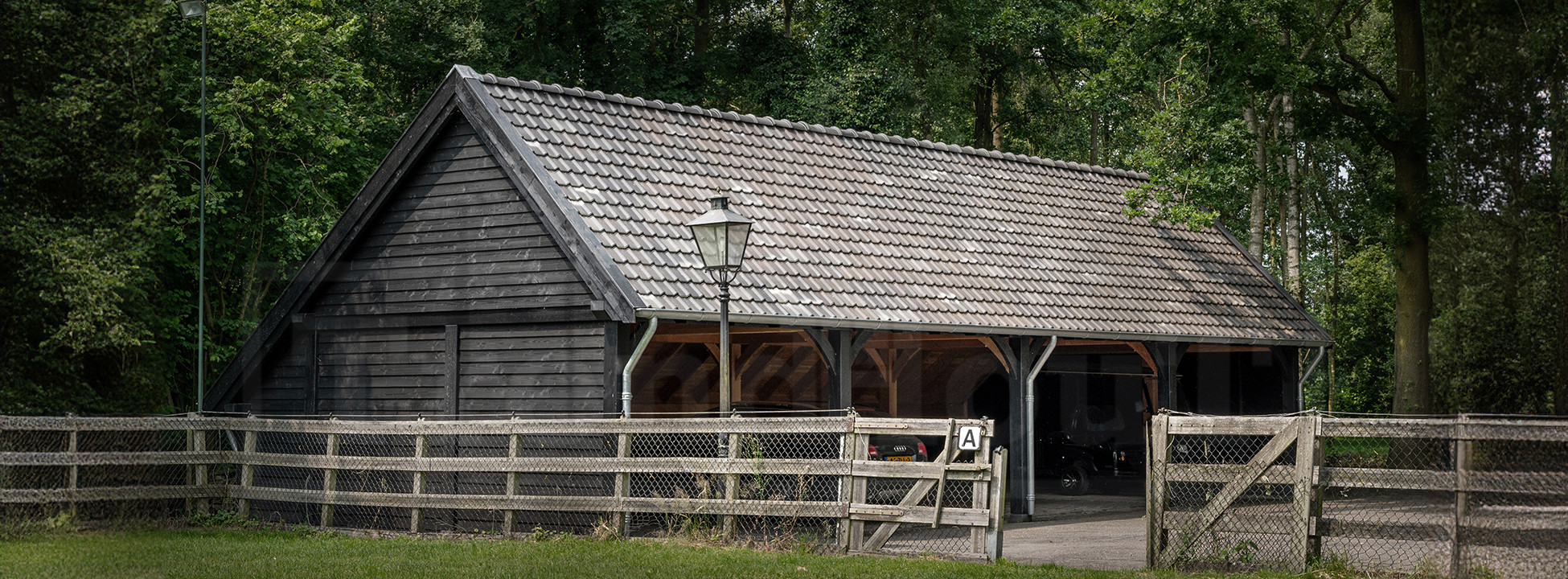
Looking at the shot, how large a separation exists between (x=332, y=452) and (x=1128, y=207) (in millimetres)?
12814

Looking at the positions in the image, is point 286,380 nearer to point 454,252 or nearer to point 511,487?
point 454,252

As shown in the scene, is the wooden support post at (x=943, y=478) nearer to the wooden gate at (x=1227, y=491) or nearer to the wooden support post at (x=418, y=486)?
the wooden gate at (x=1227, y=491)

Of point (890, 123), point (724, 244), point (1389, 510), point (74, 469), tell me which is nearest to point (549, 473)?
point (724, 244)

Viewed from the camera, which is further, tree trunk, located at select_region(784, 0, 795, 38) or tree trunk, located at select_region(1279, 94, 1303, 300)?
tree trunk, located at select_region(784, 0, 795, 38)

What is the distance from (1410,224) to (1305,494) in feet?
42.7

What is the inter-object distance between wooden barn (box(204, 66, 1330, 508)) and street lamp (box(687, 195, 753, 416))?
1.02 metres

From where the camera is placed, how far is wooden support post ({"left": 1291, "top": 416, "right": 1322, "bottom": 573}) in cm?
948

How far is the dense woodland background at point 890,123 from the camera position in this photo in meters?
2.73

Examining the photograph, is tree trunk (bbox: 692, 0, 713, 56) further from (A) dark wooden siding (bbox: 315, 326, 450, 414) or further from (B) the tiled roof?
(A) dark wooden siding (bbox: 315, 326, 450, 414)

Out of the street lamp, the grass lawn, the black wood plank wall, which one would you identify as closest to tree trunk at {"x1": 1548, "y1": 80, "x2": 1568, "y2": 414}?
the grass lawn

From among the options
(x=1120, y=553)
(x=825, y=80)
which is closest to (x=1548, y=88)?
(x=1120, y=553)

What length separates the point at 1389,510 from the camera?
385 inches

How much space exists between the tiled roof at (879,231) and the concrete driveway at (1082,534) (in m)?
2.30

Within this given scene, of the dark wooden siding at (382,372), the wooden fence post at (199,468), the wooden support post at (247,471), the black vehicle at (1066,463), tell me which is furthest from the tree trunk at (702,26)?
the wooden fence post at (199,468)
